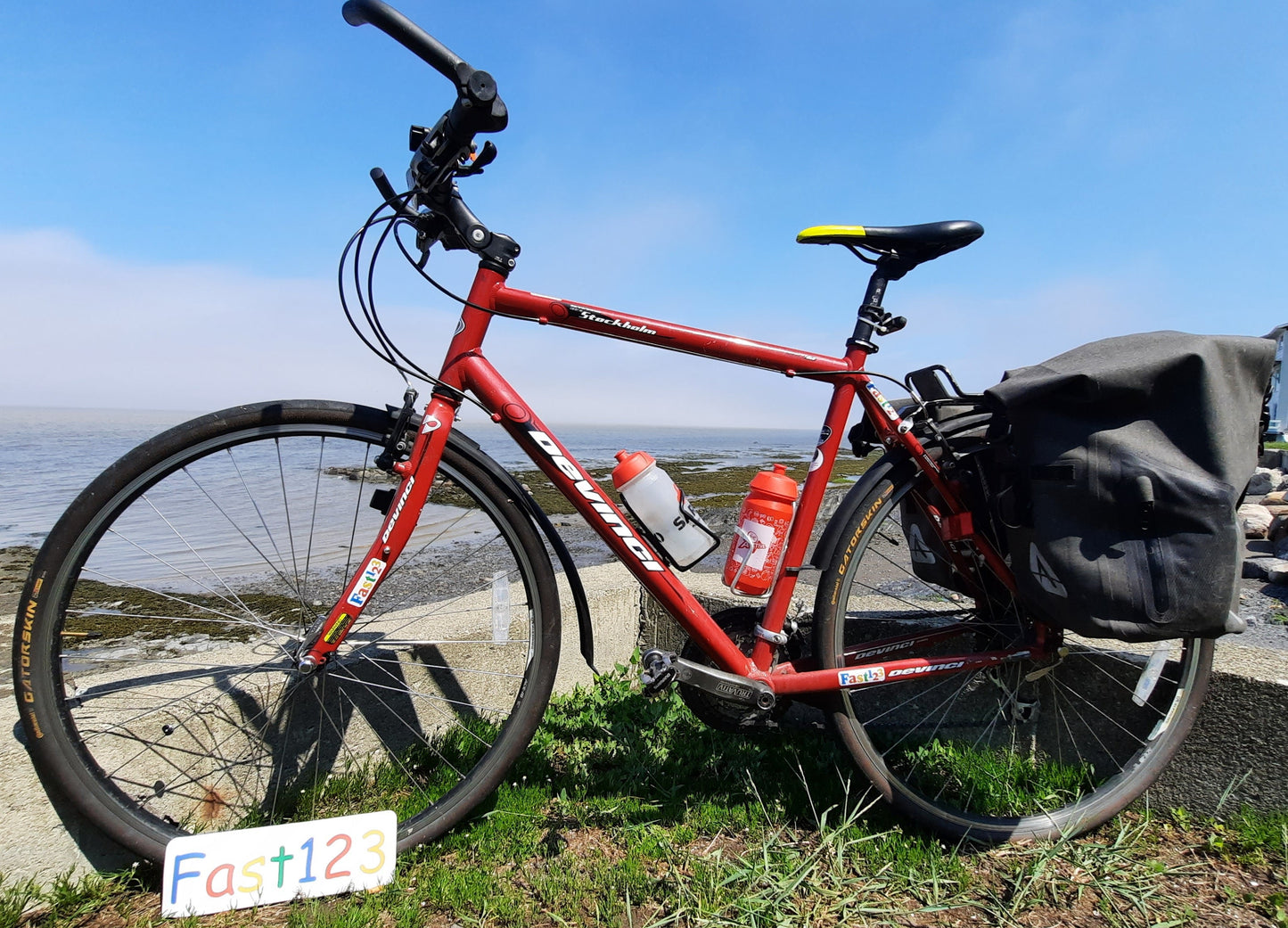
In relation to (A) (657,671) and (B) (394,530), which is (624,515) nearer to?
(A) (657,671)

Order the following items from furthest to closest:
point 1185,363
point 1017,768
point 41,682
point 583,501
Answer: point 1017,768 < point 583,501 < point 1185,363 < point 41,682

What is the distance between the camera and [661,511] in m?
2.16

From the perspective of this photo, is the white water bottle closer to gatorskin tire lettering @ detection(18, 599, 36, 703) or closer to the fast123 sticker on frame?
the fast123 sticker on frame

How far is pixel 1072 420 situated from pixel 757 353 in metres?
0.97

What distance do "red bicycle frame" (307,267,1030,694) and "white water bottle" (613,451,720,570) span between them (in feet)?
0.21

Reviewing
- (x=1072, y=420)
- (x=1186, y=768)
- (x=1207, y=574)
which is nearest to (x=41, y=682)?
(x=1072, y=420)

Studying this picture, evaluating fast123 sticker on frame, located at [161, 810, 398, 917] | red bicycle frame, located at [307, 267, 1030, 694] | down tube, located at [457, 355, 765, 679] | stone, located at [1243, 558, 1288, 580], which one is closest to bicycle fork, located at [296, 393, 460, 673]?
red bicycle frame, located at [307, 267, 1030, 694]

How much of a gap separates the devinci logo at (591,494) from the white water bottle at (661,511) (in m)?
0.08

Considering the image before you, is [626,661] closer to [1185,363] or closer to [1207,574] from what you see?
[1207,574]

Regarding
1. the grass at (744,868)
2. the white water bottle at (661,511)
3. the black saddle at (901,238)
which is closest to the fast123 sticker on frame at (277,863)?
the grass at (744,868)

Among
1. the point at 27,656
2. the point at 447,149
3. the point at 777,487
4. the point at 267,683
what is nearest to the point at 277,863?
the point at 267,683

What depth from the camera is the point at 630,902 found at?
178 centimetres

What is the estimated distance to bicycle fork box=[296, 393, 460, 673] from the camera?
1.93 metres

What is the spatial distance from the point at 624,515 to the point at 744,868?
3.61ft
